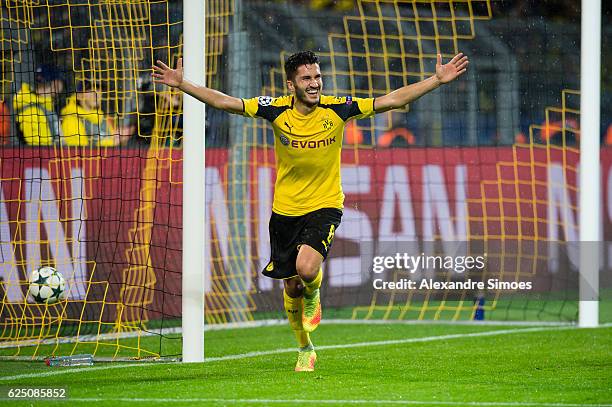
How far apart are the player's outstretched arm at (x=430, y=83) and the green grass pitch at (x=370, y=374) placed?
194 centimetres

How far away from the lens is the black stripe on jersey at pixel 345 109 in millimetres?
8922

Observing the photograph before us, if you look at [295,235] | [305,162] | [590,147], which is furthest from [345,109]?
[590,147]

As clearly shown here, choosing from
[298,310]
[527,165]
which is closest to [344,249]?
[527,165]

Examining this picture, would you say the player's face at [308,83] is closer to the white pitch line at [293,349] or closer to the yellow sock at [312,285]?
the yellow sock at [312,285]

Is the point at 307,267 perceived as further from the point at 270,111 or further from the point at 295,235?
the point at 270,111

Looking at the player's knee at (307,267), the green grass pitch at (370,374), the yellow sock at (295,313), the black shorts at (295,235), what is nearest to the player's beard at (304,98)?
the black shorts at (295,235)

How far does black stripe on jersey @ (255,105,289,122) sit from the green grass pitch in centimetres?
185

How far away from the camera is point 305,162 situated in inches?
351

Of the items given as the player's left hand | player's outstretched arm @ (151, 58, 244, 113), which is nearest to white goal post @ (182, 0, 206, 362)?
player's outstretched arm @ (151, 58, 244, 113)

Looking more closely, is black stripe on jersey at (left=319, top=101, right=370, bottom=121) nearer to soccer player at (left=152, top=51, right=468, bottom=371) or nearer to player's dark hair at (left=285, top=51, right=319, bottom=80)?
soccer player at (left=152, top=51, right=468, bottom=371)

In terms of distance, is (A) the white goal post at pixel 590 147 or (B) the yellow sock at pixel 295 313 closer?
(B) the yellow sock at pixel 295 313

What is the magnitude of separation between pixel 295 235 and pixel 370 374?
3.76 ft

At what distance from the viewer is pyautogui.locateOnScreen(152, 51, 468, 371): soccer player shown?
873 cm

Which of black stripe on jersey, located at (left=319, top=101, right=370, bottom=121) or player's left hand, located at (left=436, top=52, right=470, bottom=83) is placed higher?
player's left hand, located at (left=436, top=52, right=470, bottom=83)
